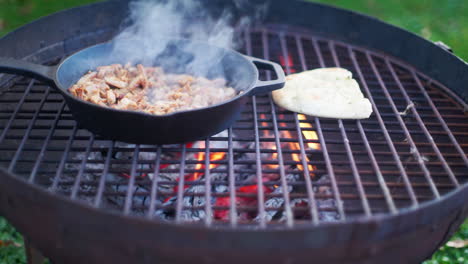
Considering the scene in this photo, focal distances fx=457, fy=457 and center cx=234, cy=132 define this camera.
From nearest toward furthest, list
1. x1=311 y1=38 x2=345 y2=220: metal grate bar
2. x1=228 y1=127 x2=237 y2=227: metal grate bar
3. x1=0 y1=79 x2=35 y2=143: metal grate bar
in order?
x1=228 y1=127 x2=237 y2=227: metal grate bar
x1=311 y1=38 x2=345 y2=220: metal grate bar
x1=0 y1=79 x2=35 y2=143: metal grate bar

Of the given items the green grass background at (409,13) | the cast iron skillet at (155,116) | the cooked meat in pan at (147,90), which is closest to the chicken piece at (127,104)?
the cooked meat in pan at (147,90)

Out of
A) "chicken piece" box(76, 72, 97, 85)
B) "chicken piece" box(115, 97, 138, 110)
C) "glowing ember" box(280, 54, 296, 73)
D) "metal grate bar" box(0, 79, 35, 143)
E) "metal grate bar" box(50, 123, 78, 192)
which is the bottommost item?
"metal grate bar" box(0, 79, 35, 143)

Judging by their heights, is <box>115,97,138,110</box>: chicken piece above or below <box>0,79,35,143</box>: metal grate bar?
above

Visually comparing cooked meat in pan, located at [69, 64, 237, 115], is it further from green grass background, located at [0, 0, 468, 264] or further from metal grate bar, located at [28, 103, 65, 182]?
green grass background, located at [0, 0, 468, 264]

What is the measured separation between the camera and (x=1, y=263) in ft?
9.43

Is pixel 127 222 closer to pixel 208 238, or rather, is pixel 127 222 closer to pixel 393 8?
pixel 208 238

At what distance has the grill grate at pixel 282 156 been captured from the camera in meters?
1.97

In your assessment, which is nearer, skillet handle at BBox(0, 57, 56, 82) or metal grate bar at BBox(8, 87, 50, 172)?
metal grate bar at BBox(8, 87, 50, 172)

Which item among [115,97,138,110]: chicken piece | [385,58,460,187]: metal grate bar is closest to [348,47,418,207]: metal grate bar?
[385,58,460,187]: metal grate bar

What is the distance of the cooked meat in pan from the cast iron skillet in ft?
0.24

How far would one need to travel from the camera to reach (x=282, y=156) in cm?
235

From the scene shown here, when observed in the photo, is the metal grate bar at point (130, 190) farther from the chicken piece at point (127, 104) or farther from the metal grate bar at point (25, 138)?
the metal grate bar at point (25, 138)

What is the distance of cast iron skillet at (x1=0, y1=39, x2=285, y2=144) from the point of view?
1.93 meters

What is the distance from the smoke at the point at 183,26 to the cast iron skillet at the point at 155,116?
103mm
